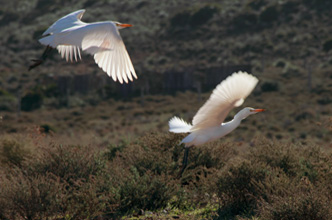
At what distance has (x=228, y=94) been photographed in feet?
19.3

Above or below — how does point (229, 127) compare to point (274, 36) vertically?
above

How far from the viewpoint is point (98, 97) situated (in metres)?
33.2

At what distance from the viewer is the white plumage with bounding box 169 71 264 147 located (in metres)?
5.81

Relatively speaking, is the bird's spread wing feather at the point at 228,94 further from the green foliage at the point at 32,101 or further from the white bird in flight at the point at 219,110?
the green foliage at the point at 32,101

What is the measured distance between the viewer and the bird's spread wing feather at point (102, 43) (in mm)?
6543

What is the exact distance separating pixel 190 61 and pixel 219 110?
3049 cm

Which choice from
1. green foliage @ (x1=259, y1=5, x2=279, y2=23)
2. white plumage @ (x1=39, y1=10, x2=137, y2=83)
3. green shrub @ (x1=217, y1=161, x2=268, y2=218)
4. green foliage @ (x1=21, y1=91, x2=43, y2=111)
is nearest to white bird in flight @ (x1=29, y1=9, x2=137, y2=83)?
white plumage @ (x1=39, y1=10, x2=137, y2=83)

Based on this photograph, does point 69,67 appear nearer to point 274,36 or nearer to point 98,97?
point 98,97

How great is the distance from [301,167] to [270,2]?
3681 cm

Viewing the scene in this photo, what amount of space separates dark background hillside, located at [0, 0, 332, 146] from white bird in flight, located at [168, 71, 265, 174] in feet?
55.4

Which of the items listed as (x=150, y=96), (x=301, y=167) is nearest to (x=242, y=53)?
(x=150, y=96)

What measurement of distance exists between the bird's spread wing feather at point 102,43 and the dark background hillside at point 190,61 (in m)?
17.5

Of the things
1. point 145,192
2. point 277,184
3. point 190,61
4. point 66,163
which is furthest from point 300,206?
point 190,61

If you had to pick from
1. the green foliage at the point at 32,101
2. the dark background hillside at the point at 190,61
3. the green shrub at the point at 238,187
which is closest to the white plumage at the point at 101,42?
the green shrub at the point at 238,187
